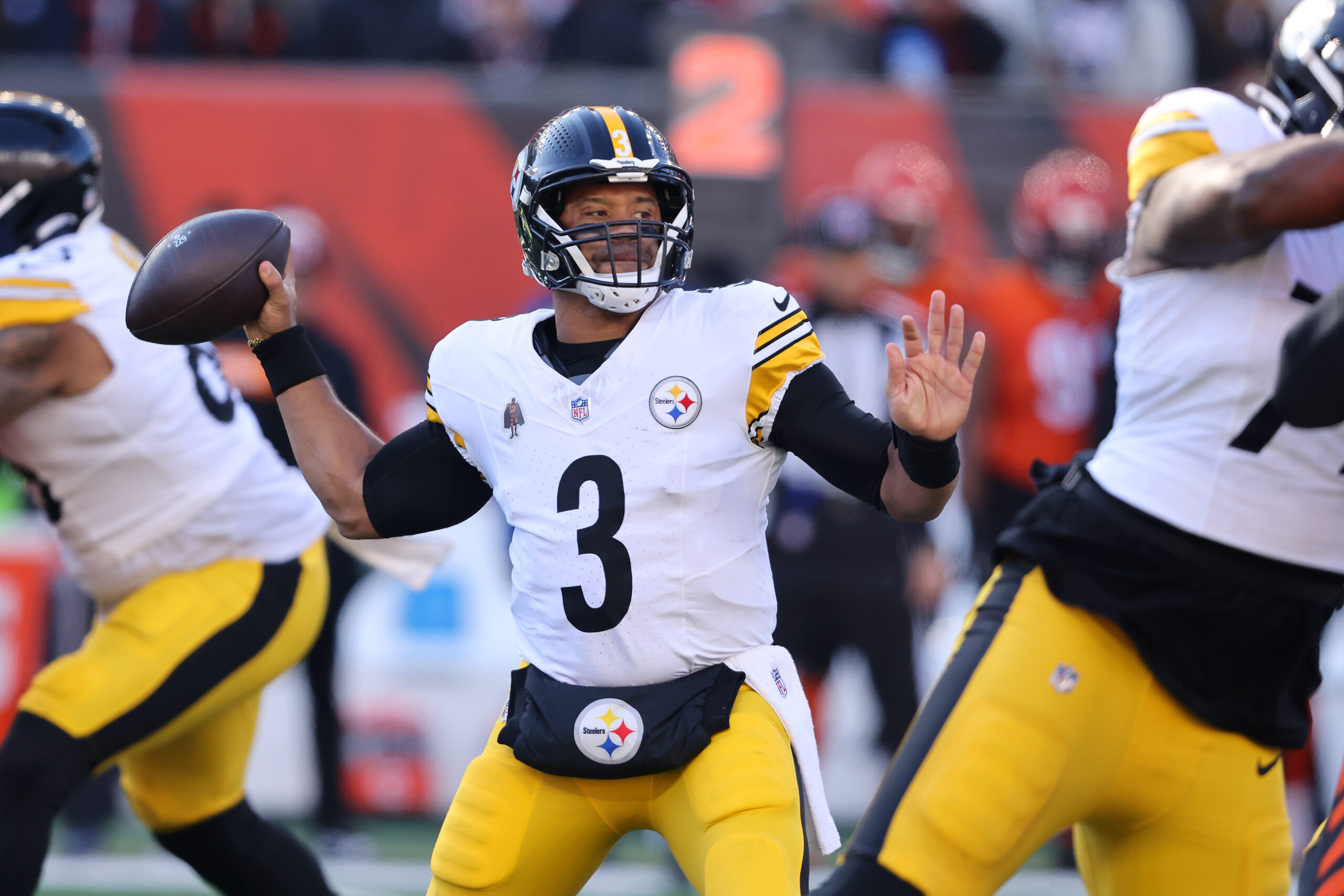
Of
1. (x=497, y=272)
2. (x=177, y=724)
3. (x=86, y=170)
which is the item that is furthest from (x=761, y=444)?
(x=497, y=272)

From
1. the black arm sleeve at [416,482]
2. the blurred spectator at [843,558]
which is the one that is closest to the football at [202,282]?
the black arm sleeve at [416,482]

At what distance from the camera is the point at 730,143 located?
6.85 meters

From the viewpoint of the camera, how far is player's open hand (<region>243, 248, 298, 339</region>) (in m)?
2.78

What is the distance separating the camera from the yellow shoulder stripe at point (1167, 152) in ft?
8.92

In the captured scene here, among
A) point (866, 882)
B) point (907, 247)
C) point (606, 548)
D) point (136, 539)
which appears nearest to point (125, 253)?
point (136, 539)

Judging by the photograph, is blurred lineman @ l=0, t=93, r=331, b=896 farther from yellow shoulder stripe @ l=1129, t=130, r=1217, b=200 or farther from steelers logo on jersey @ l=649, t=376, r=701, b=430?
yellow shoulder stripe @ l=1129, t=130, r=1217, b=200

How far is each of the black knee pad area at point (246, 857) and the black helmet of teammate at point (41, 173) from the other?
4.54 ft

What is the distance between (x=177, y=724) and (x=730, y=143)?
4.15 metres

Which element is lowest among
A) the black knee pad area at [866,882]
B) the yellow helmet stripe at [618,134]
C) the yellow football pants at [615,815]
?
the black knee pad area at [866,882]

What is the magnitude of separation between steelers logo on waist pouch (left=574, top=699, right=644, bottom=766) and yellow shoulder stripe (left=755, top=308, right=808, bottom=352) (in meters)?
0.64

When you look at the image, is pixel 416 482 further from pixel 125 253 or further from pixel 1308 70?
pixel 1308 70

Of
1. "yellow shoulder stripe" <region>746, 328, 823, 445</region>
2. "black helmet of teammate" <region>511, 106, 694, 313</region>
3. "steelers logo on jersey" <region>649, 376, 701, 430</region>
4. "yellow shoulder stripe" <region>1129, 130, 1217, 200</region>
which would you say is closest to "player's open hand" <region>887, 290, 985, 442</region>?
"yellow shoulder stripe" <region>746, 328, 823, 445</region>

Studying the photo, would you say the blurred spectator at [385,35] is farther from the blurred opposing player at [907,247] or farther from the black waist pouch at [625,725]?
the black waist pouch at [625,725]

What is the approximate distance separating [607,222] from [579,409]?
1.06 feet
